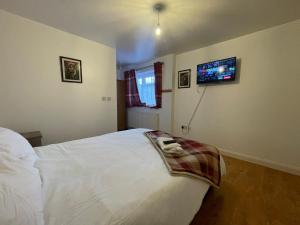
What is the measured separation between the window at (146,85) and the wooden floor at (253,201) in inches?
107

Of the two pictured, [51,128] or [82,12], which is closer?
[82,12]

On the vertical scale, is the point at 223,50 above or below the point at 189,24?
below

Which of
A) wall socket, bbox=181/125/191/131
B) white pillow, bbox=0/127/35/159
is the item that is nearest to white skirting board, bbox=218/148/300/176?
wall socket, bbox=181/125/191/131

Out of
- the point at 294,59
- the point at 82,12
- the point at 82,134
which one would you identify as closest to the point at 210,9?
the point at 294,59

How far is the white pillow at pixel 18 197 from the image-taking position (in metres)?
0.56

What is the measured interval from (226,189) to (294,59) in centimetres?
214

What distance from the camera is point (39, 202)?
706 millimetres

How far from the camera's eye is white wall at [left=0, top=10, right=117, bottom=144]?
199 centimetres

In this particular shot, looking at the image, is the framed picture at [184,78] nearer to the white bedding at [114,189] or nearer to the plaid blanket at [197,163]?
the plaid blanket at [197,163]

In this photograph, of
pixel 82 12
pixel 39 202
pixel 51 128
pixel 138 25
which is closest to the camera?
pixel 39 202

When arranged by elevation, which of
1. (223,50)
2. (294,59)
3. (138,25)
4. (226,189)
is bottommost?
(226,189)

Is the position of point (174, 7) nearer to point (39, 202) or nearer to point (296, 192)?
→ point (39, 202)

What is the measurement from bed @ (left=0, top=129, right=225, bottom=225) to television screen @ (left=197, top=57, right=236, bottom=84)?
2104 mm

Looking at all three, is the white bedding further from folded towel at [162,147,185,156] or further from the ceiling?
the ceiling
